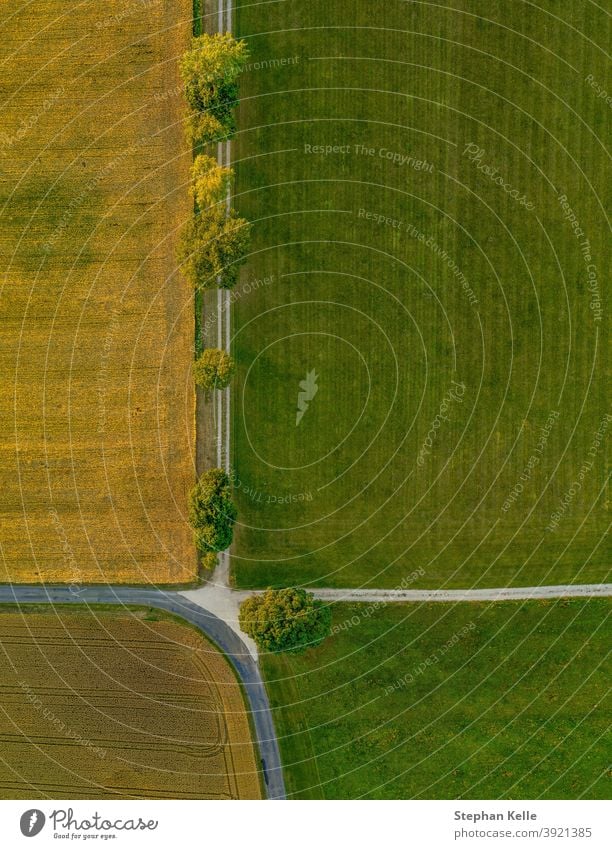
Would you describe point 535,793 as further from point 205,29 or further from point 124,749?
point 205,29

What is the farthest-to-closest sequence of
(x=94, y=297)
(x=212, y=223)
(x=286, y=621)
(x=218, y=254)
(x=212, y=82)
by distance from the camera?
(x=94, y=297) → (x=212, y=223) → (x=218, y=254) → (x=286, y=621) → (x=212, y=82)

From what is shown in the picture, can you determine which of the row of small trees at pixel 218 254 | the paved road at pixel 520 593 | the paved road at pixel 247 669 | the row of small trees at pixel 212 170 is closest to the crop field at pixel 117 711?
the paved road at pixel 247 669

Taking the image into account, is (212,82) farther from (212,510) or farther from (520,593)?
(520,593)

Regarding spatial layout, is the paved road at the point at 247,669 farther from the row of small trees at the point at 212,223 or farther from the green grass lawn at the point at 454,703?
the row of small trees at the point at 212,223

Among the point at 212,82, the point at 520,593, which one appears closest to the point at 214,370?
the point at 212,82

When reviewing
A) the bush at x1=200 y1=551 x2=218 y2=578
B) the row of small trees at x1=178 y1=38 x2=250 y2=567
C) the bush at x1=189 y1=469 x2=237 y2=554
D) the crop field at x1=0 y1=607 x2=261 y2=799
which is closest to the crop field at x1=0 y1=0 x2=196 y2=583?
the bush at x1=200 y1=551 x2=218 y2=578

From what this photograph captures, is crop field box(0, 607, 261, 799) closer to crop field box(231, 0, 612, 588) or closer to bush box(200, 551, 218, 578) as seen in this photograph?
bush box(200, 551, 218, 578)
